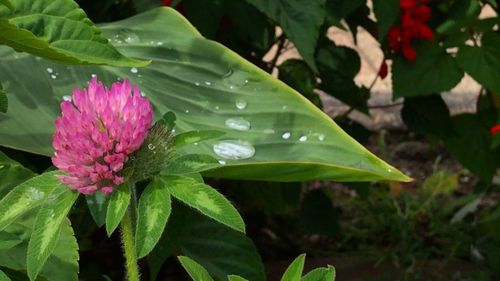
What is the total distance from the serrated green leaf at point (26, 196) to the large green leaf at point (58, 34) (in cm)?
A: 21

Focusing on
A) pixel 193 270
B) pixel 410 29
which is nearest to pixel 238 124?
pixel 193 270

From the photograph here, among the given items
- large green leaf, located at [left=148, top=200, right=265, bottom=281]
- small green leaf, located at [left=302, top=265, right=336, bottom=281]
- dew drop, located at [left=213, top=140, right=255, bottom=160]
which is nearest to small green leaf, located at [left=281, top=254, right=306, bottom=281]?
small green leaf, located at [left=302, top=265, right=336, bottom=281]

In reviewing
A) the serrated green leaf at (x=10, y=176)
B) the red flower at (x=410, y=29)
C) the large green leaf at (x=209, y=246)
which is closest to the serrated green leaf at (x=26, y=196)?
the serrated green leaf at (x=10, y=176)

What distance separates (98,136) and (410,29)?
1362mm

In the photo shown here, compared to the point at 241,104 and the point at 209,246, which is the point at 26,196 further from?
the point at 209,246

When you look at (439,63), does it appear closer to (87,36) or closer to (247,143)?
(247,143)

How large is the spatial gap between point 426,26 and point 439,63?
7 cm

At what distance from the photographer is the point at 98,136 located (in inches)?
33.1

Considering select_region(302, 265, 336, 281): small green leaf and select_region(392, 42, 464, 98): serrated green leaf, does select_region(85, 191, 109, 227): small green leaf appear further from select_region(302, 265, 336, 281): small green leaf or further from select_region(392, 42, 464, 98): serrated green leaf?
select_region(392, 42, 464, 98): serrated green leaf

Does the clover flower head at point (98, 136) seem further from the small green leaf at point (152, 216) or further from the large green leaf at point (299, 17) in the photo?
the large green leaf at point (299, 17)

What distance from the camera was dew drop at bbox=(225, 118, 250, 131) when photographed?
1332 millimetres

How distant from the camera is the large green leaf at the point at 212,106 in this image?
1.23 m

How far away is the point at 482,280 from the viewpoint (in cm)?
264

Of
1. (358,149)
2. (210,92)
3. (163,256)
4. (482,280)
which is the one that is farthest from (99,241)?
(358,149)
